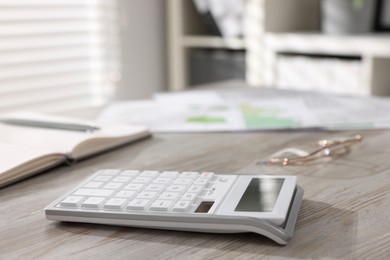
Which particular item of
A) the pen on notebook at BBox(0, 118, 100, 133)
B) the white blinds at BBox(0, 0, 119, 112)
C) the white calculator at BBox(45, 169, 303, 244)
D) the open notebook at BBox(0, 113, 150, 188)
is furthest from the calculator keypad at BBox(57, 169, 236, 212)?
the white blinds at BBox(0, 0, 119, 112)

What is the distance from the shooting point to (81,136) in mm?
860

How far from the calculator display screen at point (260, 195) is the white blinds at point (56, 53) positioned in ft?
5.43

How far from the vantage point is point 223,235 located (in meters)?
0.52

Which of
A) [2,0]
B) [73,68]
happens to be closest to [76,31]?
[73,68]

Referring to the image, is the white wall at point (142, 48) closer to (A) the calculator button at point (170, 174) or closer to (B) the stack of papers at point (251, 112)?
(B) the stack of papers at point (251, 112)

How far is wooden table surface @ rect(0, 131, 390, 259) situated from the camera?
0.49 m

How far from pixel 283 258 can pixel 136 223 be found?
0.48ft

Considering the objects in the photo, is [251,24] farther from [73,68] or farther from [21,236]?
[21,236]

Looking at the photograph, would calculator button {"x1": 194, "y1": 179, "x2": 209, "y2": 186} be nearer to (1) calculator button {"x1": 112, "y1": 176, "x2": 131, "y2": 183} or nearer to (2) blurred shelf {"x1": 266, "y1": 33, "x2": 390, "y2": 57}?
(1) calculator button {"x1": 112, "y1": 176, "x2": 131, "y2": 183}

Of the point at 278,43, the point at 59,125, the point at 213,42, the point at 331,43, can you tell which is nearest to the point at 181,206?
the point at 59,125

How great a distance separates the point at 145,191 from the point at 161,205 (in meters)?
0.05

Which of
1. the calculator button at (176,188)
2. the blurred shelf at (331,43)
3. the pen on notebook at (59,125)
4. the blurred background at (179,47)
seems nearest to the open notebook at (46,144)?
the pen on notebook at (59,125)

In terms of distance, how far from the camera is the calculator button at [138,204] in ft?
1.77

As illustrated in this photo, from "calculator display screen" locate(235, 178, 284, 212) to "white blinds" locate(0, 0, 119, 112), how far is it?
5.43 feet
